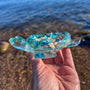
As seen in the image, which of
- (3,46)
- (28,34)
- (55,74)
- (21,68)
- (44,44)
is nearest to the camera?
(44,44)

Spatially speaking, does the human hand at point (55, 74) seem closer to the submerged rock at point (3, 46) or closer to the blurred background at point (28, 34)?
the blurred background at point (28, 34)

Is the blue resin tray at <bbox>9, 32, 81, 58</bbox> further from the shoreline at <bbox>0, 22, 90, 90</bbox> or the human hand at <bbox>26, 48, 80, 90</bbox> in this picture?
the shoreline at <bbox>0, 22, 90, 90</bbox>

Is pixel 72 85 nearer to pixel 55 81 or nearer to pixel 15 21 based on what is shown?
pixel 55 81

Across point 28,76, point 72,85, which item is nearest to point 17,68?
point 28,76

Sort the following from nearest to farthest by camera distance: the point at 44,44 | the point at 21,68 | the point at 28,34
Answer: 1. the point at 44,44
2. the point at 21,68
3. the point at 28,34

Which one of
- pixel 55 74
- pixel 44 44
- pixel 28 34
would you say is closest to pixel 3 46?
pixel 28 34

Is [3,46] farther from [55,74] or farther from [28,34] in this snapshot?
[55,74]
